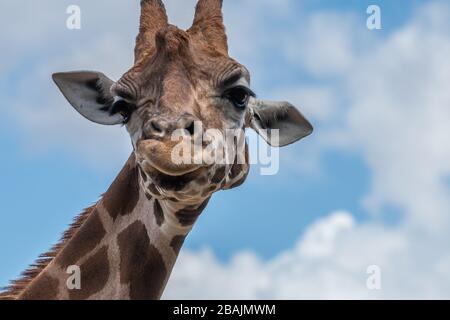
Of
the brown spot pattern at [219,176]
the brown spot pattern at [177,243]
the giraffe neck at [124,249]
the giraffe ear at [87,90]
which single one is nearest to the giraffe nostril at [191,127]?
the brown spot pattern at [219,176]

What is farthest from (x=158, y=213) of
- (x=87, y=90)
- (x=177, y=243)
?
(x=87, y=90)

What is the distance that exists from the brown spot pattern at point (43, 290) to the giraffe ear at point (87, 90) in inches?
74.7

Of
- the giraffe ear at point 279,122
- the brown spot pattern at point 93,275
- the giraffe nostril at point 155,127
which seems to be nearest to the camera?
the giraffe nostril at point 155,127

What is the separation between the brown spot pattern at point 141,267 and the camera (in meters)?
10.6

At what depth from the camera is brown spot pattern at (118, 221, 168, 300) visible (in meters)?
10.6

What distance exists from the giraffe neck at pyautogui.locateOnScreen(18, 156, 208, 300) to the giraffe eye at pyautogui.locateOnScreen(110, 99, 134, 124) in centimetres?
→ 67

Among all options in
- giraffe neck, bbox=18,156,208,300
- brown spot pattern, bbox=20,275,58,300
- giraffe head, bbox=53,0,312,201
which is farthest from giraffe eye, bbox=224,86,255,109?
brown spot pattern, bbox=20,275,58,300

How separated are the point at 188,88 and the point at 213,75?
0.44 metres

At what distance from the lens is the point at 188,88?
10.1 m

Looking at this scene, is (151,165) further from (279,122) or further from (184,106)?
(279,122)

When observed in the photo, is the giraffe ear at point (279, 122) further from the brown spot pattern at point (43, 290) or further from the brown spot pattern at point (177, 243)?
the brown spot pattern at point (43, 290)

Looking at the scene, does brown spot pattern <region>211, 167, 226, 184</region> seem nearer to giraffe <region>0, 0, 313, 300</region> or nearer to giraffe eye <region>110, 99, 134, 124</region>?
giraffe <region>0, 0, 313, 300</region>
